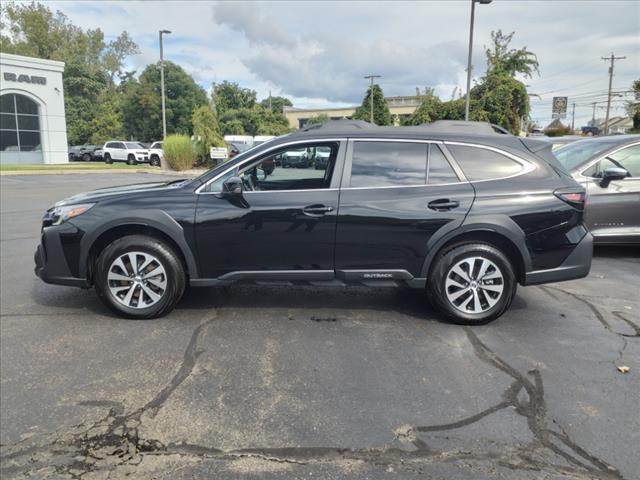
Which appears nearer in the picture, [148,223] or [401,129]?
[148,223]

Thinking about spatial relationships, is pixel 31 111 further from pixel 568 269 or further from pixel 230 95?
pixel 568 269

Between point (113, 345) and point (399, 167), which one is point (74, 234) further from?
point (399, 167)

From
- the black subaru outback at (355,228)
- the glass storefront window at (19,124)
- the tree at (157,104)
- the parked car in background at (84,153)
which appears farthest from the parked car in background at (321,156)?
the tree at (157,104)

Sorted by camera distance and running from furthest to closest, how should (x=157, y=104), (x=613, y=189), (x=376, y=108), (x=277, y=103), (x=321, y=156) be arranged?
(x=277, y=103) < (x=157, y=104) < (x=376, y=108) < (x=613, y=189) < (x=321, y=156)

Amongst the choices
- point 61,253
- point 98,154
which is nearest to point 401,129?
point 61,253

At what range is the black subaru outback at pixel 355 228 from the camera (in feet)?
14.8

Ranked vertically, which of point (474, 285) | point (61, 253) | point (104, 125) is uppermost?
point (104, 125)

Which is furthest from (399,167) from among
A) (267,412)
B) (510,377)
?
(267,412)

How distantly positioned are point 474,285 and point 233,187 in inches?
91.1

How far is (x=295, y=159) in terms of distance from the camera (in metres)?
4.78

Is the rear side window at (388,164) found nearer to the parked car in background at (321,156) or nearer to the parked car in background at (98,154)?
the parked car in background at (321,156)

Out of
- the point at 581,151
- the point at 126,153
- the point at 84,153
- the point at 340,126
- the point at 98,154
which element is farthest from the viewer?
the point at 84,153

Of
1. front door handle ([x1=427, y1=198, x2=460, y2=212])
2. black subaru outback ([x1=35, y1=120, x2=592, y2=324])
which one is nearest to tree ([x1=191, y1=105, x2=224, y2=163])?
black subaru outback ([x1=35, y1=120, x2=592, y2=324])

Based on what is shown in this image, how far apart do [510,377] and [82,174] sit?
26.5m
